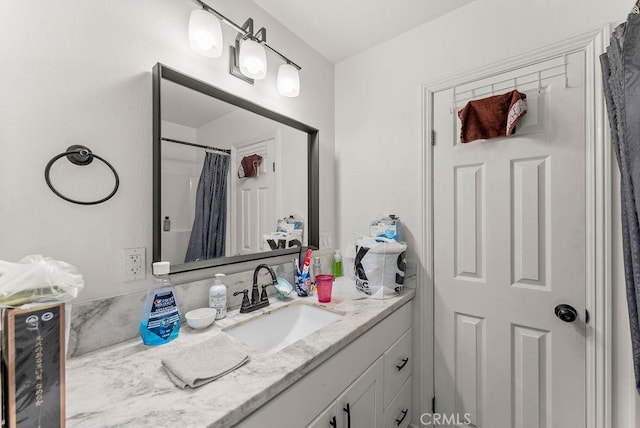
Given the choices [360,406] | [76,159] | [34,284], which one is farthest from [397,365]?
[76,159]

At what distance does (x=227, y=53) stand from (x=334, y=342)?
1329 mm

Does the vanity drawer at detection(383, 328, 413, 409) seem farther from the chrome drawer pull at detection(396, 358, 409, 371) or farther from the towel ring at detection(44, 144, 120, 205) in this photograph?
the towel ring at detection(44, 144, 120, 205)

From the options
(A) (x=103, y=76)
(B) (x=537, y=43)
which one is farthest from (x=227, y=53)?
(B) (x=537, y=43)

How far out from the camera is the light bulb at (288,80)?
57.5 inches

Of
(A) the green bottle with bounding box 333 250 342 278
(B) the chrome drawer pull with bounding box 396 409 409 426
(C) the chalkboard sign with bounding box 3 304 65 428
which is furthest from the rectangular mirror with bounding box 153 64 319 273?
(B) the chrome drawer pull with bounding box 396 409 409 426

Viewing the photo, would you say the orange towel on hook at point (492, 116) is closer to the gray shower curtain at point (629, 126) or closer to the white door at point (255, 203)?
the gray shower curtain at point (629, 126)

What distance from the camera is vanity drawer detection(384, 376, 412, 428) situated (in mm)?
1286

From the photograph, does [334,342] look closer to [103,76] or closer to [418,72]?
[103,76]

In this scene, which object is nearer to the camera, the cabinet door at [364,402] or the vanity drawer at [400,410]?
the cabinet door at [364,402]

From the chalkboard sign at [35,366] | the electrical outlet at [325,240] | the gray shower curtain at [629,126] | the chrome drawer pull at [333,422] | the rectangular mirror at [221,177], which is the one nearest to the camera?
the chalkboard sign at [35,366]

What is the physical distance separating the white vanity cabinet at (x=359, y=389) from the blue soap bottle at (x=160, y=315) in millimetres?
444

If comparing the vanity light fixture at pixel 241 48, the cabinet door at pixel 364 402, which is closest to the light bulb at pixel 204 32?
the vanity light fixture at pixel 241 48

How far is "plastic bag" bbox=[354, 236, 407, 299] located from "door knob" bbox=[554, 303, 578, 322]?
0.66 metres

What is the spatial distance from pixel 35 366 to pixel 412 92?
5.95 feet
